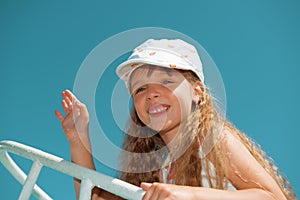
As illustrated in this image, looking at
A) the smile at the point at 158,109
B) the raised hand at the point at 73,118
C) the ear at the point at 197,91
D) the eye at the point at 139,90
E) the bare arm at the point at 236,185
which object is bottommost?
the bare arm at the point at 236,185

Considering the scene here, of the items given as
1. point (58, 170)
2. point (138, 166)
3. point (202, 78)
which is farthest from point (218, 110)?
point (58, 170)

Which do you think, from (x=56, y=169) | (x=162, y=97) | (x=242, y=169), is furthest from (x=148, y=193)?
(x=162, y=97)

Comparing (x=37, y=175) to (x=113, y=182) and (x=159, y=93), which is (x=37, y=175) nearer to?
(x=113, y=182)

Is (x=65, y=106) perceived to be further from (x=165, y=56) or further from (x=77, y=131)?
(x=165, y=56)

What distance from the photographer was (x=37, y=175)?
1079mm

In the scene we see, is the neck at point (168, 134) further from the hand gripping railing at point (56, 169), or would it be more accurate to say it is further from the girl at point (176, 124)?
the hand gripping railing at point (56, 169)

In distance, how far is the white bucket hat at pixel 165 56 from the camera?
1596 mm

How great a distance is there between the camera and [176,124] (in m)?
1.64

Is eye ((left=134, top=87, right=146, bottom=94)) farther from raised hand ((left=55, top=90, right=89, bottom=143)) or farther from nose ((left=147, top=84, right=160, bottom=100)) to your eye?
raised hand ((left=55, top=90, right=89, bottom=143))

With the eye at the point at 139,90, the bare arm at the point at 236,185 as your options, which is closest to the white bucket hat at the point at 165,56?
the eye at the point at 139,90

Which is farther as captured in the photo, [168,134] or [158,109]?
[168,134]

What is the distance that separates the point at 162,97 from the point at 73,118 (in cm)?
44

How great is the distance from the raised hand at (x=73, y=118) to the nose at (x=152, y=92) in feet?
1.01

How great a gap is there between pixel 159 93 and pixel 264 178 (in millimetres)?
554
